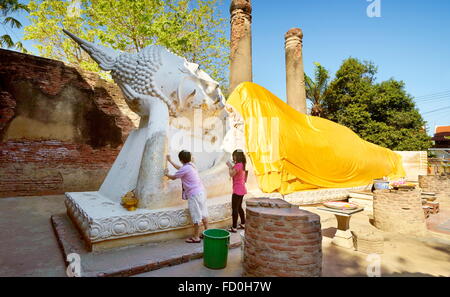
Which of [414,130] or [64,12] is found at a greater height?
[64,12]

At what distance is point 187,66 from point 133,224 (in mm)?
2479

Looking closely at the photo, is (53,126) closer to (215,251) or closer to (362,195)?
(215,251)

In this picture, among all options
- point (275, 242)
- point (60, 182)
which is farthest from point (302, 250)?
point (60, 182)

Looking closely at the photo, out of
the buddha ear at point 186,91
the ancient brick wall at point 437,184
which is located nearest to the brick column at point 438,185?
the ancient brick wall at point 437,184

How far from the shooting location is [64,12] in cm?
1160

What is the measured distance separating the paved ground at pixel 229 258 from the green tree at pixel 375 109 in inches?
428

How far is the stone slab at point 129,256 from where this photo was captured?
2.24 meters

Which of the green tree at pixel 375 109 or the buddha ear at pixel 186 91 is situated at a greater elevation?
the green tree at pixel 375 109

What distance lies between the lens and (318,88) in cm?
1561

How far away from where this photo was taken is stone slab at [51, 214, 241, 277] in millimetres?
2235

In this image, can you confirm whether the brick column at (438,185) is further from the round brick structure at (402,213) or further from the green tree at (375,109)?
the green tree at (375,109)

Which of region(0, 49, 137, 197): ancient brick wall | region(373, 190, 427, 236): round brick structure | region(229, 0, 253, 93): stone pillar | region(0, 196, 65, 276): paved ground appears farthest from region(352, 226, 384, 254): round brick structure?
region(229, 0, 253, 93): stone pillar
